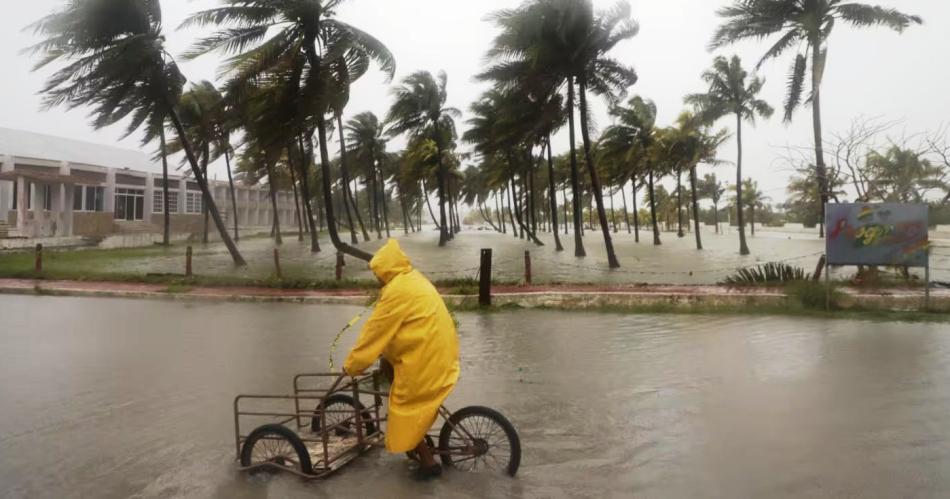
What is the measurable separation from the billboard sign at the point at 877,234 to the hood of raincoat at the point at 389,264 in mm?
10386

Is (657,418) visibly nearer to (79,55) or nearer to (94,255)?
(79,55)

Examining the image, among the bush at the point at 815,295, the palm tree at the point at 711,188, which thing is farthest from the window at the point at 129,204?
the palm tree at the point at 711,188

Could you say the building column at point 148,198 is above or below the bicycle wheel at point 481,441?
above

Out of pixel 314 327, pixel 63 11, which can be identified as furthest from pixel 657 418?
pixel 63 11

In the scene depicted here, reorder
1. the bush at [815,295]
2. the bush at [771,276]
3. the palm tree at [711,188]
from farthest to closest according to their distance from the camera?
the palm tree at [711,188] → the bush at [771,276] → the bush at [815,295]

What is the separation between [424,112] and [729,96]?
15.4 metres

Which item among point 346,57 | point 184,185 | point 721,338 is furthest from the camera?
point 184,185

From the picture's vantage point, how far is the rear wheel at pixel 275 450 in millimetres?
4402

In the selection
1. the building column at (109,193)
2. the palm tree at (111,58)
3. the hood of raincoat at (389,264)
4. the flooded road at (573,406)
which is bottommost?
the flooded road at (573,406)

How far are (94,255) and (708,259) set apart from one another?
85.9ft

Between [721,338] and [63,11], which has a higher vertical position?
[63,11]

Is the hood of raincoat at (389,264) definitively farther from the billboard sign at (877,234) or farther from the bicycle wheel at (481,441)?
the billboard sign at (877,234)

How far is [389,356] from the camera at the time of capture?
13.6 ft

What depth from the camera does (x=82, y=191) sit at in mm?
37500
